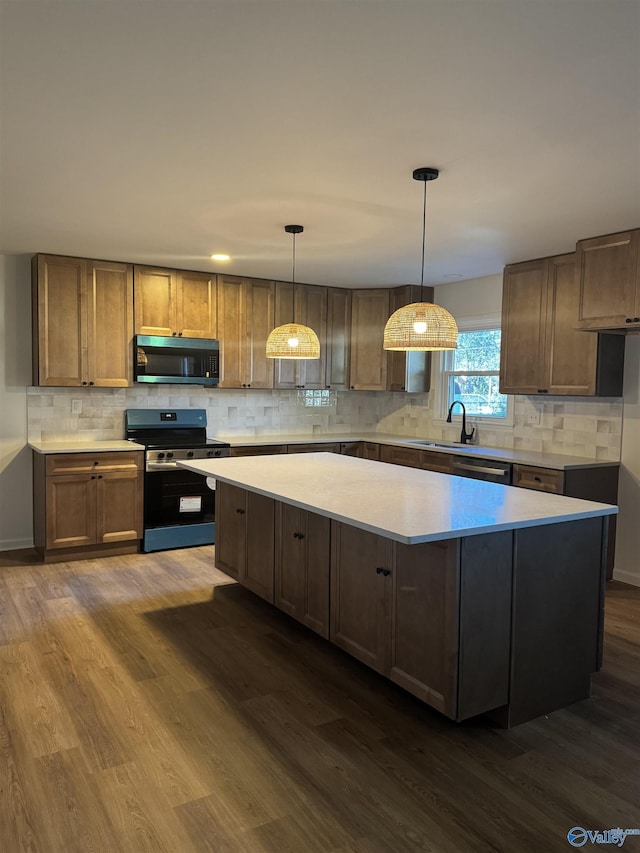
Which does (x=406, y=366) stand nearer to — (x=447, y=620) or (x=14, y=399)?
(x=14, y=399)

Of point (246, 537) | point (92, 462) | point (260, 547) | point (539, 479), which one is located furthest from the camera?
point (92, 462)

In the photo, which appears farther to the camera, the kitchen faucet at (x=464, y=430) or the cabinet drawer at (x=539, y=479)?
the kitchen faucet at (x=464, y=430)

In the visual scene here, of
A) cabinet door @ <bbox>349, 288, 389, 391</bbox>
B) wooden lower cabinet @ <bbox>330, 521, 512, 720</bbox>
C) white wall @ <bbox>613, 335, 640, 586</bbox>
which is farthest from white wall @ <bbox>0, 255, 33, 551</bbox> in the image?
white wall @ <bbox>613, 335, 640, 586</bbox>

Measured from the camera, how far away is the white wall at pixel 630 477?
4.32 metres

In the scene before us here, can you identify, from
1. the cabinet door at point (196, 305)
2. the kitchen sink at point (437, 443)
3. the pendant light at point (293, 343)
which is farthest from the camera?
the kitchen sink at point (437, 443)

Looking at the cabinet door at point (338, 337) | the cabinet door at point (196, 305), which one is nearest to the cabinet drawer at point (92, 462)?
the cabinet door at point (196, 305)

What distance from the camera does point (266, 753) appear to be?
7.57ft

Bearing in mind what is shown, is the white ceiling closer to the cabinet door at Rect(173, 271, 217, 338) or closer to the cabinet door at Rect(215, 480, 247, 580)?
the cabinet door at Rect(173, 271, 217, 338)

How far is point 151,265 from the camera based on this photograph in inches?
203

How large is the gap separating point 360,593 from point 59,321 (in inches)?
132

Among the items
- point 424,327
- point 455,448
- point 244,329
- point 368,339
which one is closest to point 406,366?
point 368,339

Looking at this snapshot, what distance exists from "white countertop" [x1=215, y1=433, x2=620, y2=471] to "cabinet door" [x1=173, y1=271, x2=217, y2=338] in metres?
1.02

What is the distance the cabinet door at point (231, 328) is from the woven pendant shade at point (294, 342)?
6.37 ft

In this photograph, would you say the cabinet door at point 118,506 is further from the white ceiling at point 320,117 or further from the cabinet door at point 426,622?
the cabinet door at point 426,622
